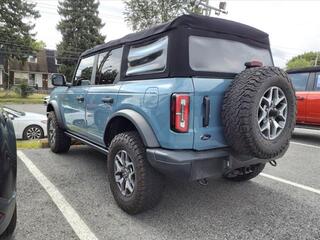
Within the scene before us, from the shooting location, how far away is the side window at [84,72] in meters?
4.73

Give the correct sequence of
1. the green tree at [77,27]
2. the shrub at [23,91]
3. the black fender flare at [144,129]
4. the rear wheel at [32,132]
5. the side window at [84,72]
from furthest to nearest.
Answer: the green tree at [77,27], the shrub at [23,91], the rear wheel at [32,132], the side window at [84,72], the black fender flare at [144,129]

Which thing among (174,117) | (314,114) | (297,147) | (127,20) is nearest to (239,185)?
(174,117)

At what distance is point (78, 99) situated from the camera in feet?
15.4

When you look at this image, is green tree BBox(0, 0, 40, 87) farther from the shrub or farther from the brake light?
the brake light

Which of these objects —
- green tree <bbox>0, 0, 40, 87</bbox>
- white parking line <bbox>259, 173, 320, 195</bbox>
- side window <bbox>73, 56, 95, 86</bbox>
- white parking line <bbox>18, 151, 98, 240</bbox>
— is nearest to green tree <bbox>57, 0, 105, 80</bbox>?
green tree <bbox>0, 0, 40, 87</bbox>

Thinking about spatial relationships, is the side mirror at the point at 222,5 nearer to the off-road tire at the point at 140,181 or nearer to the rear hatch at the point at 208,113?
the rear hatch at the point at 208,113

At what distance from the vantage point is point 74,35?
37375 mm

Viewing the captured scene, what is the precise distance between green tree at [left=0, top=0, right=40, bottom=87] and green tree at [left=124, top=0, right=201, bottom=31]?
1168 cm

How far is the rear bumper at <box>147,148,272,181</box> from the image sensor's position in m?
2.78

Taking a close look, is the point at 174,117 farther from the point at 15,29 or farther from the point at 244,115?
the point at 15,29

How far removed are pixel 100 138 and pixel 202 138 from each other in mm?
1674

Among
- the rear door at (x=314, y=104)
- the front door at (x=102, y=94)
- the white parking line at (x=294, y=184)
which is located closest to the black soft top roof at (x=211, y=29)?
the front door at (x=102, y=94)

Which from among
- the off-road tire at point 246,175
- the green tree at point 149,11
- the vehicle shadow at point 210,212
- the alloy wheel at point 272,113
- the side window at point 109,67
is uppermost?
the green tree at point 149,11

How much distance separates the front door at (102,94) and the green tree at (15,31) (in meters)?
30.9
